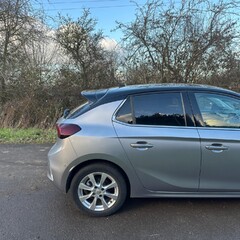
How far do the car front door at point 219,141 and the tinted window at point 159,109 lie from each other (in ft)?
0.83

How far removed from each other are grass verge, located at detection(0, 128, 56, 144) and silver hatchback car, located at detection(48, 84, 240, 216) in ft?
15.1

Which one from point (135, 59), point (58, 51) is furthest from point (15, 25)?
point (135, 59)

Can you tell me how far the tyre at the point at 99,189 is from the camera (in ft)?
13.7

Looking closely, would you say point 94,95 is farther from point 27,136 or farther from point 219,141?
point 27,136

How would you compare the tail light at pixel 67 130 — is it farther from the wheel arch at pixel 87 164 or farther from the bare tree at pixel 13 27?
the bare tree at pixel 13 27

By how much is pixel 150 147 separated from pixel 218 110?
948 millimetres

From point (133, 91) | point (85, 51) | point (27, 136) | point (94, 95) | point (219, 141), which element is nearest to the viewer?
point (219, 141)

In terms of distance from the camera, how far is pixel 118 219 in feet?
13.5

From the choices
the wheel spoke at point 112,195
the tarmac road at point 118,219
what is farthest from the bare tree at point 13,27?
the wheel spoke at point 112,195

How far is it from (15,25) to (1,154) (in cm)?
808

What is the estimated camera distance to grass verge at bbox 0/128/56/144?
8844 mm

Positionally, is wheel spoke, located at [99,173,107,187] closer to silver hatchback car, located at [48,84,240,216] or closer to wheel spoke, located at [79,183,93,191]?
silver hatchback car, located at [48,84,240,216]

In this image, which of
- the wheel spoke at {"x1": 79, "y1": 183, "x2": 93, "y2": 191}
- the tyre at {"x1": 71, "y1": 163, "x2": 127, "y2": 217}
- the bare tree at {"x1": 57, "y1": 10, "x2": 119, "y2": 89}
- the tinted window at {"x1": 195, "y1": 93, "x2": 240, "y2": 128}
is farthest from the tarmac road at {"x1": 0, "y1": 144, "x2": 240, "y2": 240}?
the bare tree at {"x1": 57, "y1": 10, "x2": 119, "y2": 89}

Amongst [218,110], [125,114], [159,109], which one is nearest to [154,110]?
[159,109]
